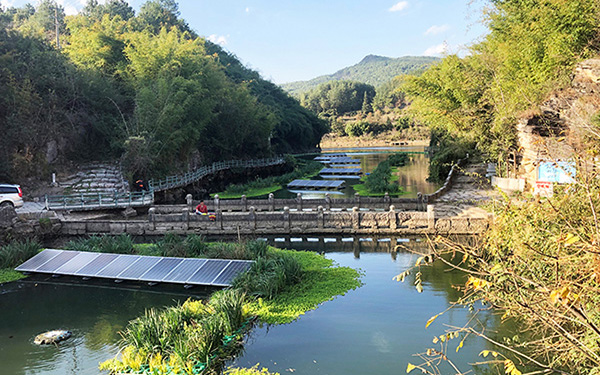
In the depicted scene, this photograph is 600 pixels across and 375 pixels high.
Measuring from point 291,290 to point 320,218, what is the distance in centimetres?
698

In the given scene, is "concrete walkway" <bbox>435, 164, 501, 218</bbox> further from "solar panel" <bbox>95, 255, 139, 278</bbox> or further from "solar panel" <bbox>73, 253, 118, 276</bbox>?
"solar panel" <bbox>73, 253, 118, 276</bbox>

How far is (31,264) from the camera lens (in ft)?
43.8

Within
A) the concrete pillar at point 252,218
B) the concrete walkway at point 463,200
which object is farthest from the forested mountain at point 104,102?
the concrete walkway at point 463,200

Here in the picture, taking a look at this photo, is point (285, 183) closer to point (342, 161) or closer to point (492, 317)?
point (342, 161)

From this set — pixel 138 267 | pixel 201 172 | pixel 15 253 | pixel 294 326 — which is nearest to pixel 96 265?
pixel 138 267

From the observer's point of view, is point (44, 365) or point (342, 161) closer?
point (44, 365)

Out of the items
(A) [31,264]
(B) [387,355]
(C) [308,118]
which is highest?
(C) [308,118]

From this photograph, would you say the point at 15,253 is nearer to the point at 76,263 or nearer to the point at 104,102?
the point at 76,263

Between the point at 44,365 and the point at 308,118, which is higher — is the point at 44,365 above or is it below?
below

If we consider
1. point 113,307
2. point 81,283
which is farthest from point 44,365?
point 81,283

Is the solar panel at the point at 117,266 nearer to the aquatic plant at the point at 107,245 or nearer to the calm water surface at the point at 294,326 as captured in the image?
the calm water surface at the point at 294,326

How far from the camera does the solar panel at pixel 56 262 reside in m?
12.9

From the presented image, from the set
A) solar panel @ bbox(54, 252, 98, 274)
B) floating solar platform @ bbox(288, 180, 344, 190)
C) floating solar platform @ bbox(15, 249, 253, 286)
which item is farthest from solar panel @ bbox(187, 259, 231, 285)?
floating solar platform @ bbox(288, 180, 344, 190)

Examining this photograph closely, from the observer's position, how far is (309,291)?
11172 millimetres
